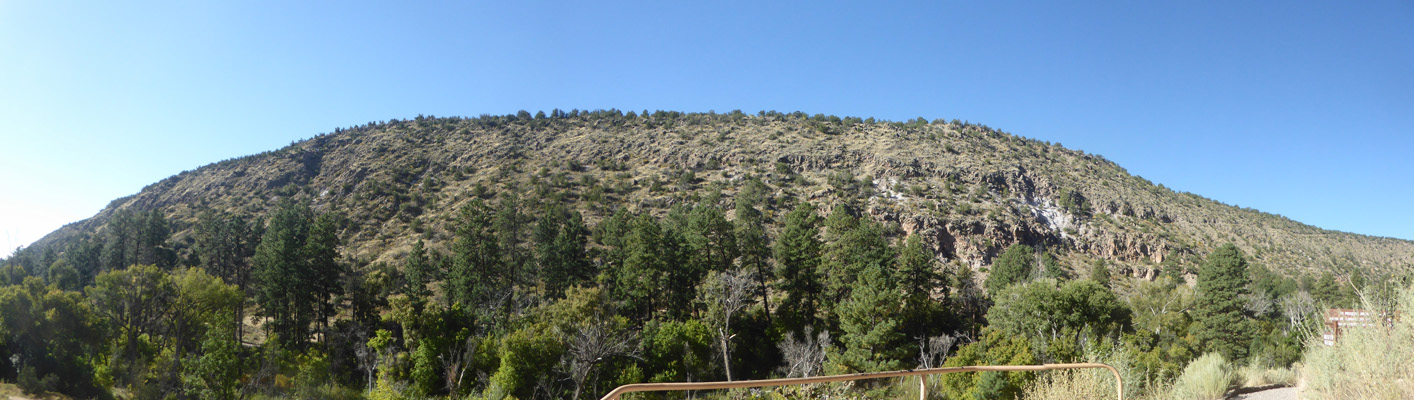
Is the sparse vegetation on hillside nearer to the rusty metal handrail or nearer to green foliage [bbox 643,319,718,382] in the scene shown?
green foliage [bbox 643,319,718,382]

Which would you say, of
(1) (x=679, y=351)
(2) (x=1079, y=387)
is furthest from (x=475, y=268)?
(2) (x=1079, y=387)

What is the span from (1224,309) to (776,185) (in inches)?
1688

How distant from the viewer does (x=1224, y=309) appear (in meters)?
35.2

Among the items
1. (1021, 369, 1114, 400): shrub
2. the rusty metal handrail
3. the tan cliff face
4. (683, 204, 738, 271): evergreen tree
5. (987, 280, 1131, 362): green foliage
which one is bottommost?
(987, 280, 1131, 362): green foliage

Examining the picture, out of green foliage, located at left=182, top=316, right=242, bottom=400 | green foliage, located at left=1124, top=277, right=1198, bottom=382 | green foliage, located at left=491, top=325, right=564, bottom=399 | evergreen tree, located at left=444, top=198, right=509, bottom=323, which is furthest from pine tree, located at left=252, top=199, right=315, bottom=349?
green foliage, located at left=1124, top=277, right=1198, bottom=382

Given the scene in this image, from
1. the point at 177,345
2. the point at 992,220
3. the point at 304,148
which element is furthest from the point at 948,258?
the point at 304,148

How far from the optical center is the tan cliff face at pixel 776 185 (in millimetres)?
59750

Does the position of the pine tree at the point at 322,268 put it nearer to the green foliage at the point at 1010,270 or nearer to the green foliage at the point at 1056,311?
the green foliage at the point at 1056,311

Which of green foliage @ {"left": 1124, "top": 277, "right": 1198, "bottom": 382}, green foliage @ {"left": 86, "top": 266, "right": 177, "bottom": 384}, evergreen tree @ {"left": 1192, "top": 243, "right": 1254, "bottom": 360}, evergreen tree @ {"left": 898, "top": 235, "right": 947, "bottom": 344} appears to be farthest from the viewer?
evergreen tree @ {"left": 898, "top": 235, "right": 947, "bottom": 344}

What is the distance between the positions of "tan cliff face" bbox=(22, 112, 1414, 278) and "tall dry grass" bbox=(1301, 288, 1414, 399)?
52.1 meters

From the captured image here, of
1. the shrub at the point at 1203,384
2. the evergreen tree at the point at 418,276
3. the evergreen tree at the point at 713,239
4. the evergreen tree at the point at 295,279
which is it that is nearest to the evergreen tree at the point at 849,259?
the evergreen tree at the point at 713,239

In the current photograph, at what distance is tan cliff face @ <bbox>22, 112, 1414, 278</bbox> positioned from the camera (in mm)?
59750

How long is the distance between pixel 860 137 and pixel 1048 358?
6393 cm

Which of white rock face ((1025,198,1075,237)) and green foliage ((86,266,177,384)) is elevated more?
white rock face ((1025,198,1075,237))
